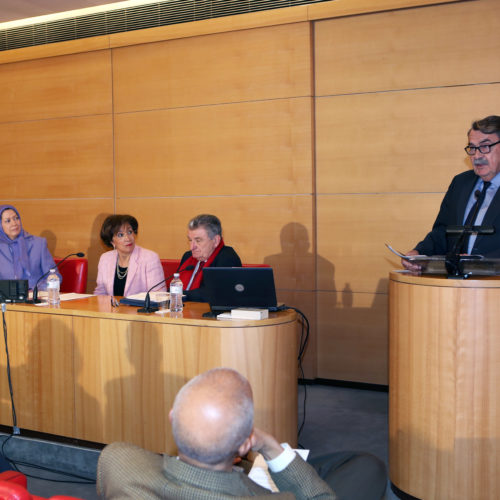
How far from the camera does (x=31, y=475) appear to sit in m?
3.41

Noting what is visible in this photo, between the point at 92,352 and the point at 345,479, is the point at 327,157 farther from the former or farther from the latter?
the point at 345,479

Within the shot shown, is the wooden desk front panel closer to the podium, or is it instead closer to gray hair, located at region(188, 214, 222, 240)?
gray hair, located at region(188, 214, 222, 240)

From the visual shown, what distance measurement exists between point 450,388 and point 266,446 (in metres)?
1.38

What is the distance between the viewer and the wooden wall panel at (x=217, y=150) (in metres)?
5.17

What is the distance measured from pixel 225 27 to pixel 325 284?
246 cm

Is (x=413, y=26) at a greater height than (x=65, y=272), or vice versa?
(x=413, y=26)

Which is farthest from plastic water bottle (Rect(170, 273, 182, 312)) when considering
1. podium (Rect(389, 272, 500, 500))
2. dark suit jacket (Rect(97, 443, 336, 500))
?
dark suit jacket (Rect(97, 443, 336, 500))

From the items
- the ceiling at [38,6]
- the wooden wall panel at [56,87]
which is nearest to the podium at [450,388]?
the wooden wall panel at [56,87]

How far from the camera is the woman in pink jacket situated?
4.49 meters

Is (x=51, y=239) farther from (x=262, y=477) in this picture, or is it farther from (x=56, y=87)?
(x=262, y=477)

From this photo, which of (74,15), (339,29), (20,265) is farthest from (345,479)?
(74,15)

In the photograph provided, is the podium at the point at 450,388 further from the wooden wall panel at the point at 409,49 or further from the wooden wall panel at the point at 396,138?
the wooden wall panel at the point at 409,49

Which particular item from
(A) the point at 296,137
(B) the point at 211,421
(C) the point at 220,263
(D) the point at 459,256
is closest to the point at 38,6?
(A) the point at 296,137

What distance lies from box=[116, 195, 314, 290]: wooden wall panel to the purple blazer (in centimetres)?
111
